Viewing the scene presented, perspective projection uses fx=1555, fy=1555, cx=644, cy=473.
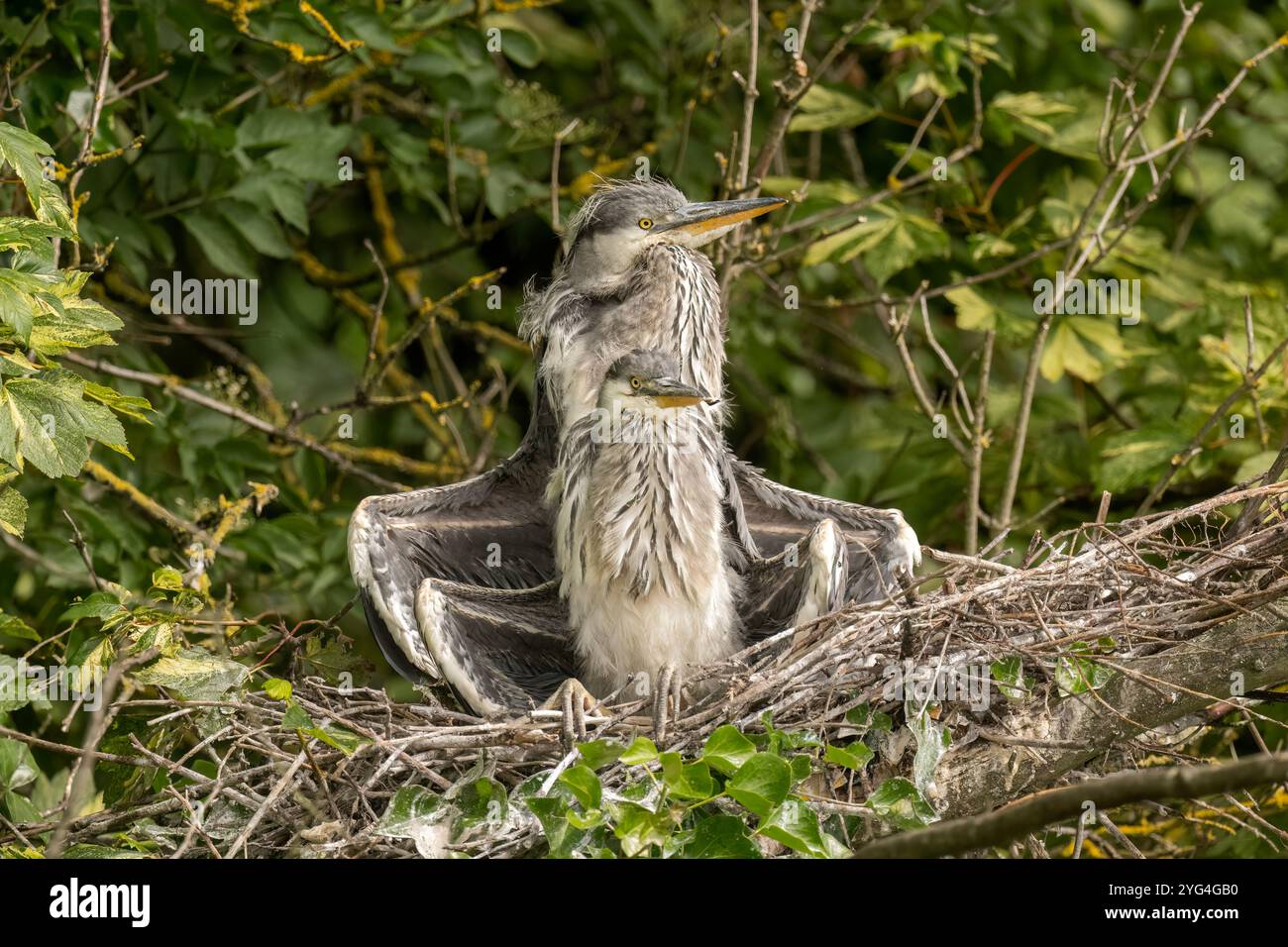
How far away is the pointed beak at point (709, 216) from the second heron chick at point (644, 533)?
57 centimetres

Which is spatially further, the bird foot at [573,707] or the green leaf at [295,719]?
the bird foot at [573,707]

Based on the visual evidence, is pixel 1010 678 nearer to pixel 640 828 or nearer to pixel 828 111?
pixel 640 828

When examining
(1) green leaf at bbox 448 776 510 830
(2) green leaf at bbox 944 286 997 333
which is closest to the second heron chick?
(1) green leaf at bbox 448 776 510 830

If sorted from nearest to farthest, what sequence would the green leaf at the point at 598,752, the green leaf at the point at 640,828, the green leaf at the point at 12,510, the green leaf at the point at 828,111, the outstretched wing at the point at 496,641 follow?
the green leaf at the point at 640,828 < the green leaf at the point at 598,752 < the green leaf at the point at 12,510 < the outstretched wing at the point at 496,641 < the green leaf at the point at 828,111

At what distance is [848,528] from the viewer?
4305mm

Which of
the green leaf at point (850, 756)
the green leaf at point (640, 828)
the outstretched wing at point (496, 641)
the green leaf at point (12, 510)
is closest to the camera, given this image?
the green leaf at point (640, 828)

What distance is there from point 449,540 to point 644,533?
2.36 ft

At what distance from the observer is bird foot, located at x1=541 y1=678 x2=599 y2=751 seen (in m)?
3.40

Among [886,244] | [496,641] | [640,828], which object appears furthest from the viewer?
[886,244]

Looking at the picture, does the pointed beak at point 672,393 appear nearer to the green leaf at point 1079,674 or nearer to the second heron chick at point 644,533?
the second heron chick at point 644,533

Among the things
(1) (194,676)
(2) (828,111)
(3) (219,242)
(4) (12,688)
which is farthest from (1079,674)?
(3) (219,242)

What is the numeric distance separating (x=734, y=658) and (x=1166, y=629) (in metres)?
0.98

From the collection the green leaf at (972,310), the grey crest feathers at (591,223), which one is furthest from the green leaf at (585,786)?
the green leaf at (972,310)

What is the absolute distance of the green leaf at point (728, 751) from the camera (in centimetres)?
296
